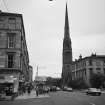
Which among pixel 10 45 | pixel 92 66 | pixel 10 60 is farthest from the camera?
pixel 92 66

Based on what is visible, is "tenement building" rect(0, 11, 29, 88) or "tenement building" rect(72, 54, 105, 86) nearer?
"tenement building" rect(0, 11, 29, 88)

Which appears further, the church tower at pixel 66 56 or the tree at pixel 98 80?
the church tower at pixel 66 56

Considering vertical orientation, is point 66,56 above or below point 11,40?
above

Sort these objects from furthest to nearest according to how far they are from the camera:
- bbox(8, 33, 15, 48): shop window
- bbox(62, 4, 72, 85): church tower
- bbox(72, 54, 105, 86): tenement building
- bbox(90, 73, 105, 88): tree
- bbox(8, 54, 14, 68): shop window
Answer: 1. bbox(62, 4, 72, 85): church tower
2. bbox(72, 54, 105, 86): tenement building
3. bbox(90, 73, 105, 88): tree
4. bbox(8, 33, 15, 48): shop window
5. bbox(8, 54, 14, 68): shop window

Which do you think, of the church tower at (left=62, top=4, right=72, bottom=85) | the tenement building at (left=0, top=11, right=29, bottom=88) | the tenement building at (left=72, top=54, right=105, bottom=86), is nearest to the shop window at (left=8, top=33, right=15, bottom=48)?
the tenement building at (left=0, top=11, right=29, bottom=88)

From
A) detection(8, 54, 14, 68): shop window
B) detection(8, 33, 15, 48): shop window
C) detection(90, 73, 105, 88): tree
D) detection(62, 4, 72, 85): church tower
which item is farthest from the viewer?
detection(62, 4, 72, 85): church tower

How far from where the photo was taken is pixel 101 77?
72.0 m

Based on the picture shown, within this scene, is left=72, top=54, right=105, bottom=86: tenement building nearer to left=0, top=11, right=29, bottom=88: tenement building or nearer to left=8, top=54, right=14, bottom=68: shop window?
left=0, top=11, right=29, bottom=88: tenement building

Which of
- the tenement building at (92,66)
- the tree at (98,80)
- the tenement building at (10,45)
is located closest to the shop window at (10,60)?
the tenement building at (10,45)

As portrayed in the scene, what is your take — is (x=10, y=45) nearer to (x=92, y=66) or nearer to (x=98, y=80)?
(x=98, y=80)

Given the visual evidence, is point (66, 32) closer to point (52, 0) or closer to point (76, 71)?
point (76, 71)

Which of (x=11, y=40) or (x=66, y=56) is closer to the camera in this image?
(x=11, y=40)

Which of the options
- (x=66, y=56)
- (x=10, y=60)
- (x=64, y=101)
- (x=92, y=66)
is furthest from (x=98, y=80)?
(x=66, y=56)

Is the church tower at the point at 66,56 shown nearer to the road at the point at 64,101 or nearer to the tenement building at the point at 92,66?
the tenement building at the point at 92,66
